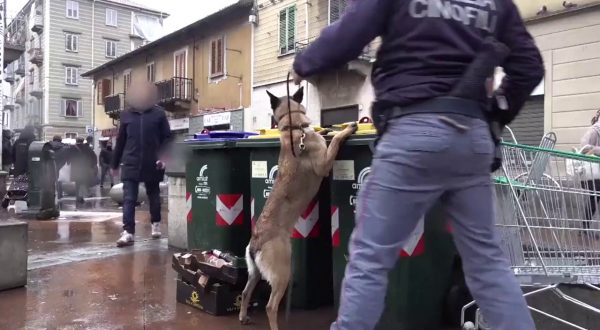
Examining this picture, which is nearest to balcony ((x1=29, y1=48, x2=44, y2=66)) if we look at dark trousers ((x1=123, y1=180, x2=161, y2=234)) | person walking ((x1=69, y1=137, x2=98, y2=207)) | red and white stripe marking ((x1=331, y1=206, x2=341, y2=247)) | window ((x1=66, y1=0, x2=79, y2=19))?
window ((x1=66, y1=0, x2=79, y2=19))

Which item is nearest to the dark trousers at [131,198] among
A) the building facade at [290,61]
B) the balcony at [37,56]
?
the building facade at [290,61]

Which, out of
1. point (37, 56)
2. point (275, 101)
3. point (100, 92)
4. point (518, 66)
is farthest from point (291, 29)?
point (37, 56)

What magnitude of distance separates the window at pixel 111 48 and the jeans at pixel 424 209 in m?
47.7

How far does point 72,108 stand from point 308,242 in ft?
146

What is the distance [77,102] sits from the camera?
4438cm

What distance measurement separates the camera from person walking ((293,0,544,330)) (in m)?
1.99

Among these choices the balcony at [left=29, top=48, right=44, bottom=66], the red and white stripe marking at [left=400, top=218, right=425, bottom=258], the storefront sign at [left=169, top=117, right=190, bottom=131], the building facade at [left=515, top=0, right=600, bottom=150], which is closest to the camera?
the red and white stripe marking at [left=400, top=218, right=425, bottom=258]

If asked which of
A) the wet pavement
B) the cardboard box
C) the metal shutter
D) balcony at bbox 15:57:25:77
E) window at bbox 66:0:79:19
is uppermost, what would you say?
window at bbox 66:0:79:19

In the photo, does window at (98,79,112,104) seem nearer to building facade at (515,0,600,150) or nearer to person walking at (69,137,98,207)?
person walking at (69,137,98,207)

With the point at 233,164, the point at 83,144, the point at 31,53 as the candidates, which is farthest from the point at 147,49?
the point at 233,164

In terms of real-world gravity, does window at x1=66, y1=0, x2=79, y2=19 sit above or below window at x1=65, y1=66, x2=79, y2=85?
above

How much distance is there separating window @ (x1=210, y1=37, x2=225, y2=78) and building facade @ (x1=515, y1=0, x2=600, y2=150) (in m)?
14.0

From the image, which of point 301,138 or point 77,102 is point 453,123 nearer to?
point 301,138

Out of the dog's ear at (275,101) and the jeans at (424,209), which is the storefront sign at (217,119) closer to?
the dog's ear at (275,101)
